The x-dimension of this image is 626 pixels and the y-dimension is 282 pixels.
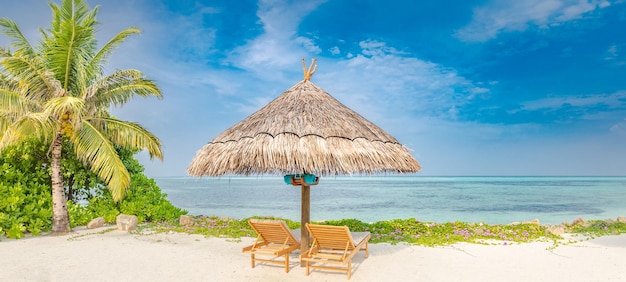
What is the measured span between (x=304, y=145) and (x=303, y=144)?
0.06 ft

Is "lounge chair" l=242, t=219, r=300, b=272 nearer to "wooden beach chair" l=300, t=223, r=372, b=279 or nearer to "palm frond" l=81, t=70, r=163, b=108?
"wooden beach chair" l=300, t=223, r=372, b=279

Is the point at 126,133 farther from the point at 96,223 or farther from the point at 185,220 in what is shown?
the point at 185,220

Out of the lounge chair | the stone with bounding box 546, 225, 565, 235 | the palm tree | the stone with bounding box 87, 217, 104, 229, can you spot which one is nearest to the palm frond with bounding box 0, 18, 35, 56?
the palm tree

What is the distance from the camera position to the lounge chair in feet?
17.8

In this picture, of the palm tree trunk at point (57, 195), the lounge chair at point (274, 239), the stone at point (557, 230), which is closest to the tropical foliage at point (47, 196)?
the palm tree trunk at point (57, 195)

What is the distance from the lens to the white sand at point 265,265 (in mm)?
5348

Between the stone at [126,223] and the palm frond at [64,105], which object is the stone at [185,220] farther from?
the palm frond at [64,105]

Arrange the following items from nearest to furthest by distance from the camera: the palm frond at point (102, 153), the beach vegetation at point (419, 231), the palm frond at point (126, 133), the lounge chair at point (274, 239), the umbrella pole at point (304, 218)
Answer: the lounge chair at point (274, 239), the umbrella pole at point (304, 218), the beach vegetation at point (419, 231), the palm frond at point (102, 153), the palm frond at point (126, 133)

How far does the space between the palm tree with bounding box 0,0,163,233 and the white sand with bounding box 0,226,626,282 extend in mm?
1675

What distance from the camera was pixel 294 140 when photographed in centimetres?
539

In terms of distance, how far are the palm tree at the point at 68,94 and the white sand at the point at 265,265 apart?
168cm

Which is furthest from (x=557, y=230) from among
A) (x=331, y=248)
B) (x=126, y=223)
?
(x=126, y=223)

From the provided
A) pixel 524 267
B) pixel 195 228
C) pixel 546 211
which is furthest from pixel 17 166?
pixel 546 211

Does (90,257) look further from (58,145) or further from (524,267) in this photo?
(524,267)
